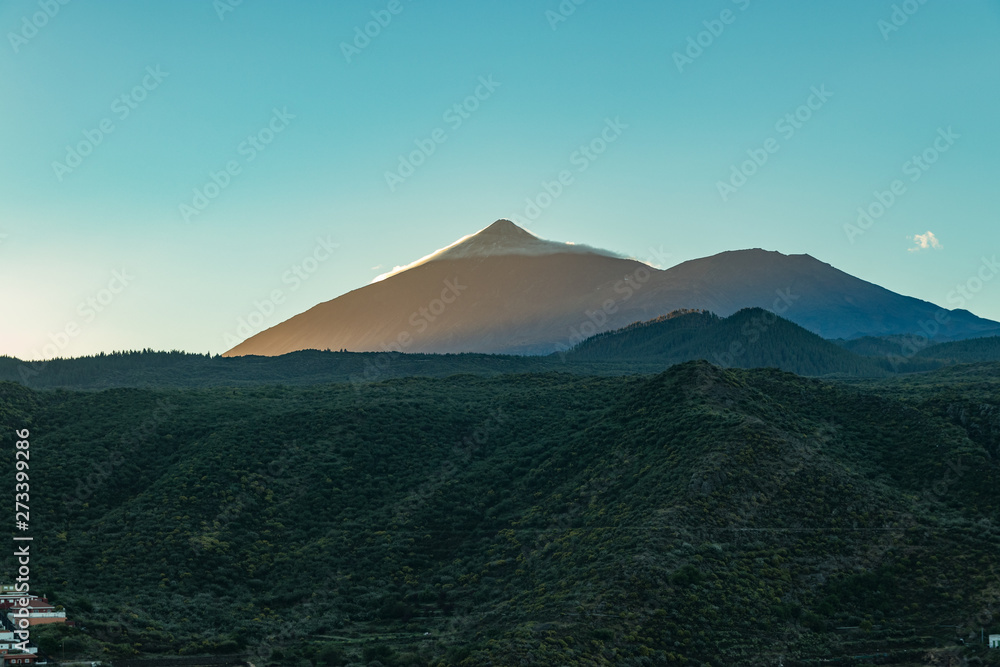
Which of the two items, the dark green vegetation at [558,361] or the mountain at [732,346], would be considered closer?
the dark green vegetation at [558,361]

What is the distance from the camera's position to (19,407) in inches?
3206

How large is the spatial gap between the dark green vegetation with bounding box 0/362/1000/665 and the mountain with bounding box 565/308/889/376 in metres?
72.7

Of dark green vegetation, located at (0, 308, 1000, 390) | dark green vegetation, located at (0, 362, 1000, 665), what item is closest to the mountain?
dark green vegetation, located at (0, 308, 1000, 390)

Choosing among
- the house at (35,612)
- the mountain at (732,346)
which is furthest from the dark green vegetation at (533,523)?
the mountain at (732,346)

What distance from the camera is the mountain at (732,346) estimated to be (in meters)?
159

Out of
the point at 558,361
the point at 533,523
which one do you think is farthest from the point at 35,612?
the point at 558,361

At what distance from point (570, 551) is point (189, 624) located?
20.1 metres

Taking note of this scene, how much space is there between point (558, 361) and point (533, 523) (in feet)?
328

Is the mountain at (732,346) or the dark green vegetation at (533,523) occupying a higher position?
the mountain at (732,346)

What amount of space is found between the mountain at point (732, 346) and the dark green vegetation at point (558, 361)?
183mm

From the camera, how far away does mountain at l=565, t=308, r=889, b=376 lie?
521 ft

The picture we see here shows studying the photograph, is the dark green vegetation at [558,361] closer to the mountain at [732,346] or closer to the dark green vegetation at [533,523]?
the mountain at [732,346]

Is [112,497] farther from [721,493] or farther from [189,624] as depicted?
[721,493]

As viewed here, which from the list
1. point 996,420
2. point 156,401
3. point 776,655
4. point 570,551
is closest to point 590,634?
point 776,655
